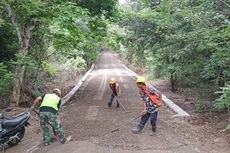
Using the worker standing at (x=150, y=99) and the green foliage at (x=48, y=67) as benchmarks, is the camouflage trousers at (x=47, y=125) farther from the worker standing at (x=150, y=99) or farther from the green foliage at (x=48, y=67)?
the green foliage at (x=48, y=67)

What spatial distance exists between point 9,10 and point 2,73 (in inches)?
107

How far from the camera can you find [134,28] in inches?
1027

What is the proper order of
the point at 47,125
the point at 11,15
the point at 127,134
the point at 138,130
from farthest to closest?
1. the point at 11,15
2. the point at 138,130
3. the point at 127,134
4. the point at 47,125

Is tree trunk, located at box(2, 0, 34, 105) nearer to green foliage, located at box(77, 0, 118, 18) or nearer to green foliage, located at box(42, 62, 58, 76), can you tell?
green foliage, located at box(42, 62, 58, 76)

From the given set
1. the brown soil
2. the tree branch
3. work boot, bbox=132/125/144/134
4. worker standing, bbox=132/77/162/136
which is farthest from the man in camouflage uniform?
the tree branch

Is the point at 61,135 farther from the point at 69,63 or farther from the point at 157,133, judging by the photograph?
the point at 69,63

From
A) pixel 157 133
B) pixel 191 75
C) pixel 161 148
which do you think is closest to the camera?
pixel 161 148

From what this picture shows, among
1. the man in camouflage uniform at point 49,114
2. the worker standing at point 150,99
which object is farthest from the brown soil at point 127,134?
the worker standing at point 150,99

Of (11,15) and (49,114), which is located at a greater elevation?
(11,15)

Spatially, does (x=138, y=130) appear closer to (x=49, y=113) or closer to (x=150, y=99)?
(x=150, y=99)

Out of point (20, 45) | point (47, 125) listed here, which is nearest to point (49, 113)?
point (47, 125)

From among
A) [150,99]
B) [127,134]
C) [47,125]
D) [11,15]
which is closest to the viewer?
[47,125]

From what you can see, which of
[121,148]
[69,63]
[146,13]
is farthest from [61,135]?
[69,63]

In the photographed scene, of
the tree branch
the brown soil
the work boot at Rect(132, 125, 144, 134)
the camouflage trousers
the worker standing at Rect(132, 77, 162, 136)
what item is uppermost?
the tree branch
